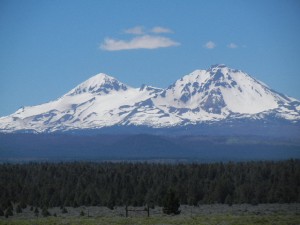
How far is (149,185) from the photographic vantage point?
420 feet

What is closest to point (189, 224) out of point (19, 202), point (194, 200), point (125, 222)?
point (125, 222)

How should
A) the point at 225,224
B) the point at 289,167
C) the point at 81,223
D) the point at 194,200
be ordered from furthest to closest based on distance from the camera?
the point at 289,167, the point at 194,200, the point at 81,223, the point at 225,224

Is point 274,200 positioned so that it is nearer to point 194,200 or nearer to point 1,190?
point 194,200

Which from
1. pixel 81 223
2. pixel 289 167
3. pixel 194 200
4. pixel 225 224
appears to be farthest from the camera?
pixel 289 167

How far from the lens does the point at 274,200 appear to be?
116 meters

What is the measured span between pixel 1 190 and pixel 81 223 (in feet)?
192

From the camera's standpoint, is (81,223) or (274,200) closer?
(81,223)

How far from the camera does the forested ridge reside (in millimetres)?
115125

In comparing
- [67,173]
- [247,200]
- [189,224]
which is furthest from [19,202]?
[189,224]

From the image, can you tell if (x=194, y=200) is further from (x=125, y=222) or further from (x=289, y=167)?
(x=125, y=222)

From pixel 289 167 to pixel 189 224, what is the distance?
8570 centimetres

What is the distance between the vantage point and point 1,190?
118 metres

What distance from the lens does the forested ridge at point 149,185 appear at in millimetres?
115125

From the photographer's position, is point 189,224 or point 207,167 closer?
point 189,224
